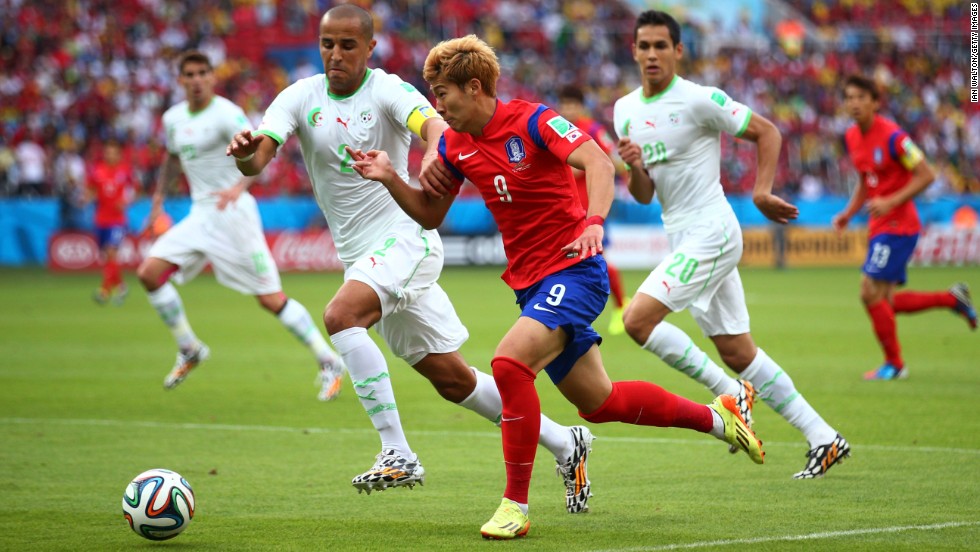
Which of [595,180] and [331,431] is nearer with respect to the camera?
[595,180]

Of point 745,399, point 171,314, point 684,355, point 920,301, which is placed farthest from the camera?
point 920,301

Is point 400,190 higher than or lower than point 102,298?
higher

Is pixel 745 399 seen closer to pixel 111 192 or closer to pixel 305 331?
pixel 305 331

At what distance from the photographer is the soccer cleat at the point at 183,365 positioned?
11664 mm

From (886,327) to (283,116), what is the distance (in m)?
6.91

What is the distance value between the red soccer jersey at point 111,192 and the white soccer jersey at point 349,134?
1735 cm

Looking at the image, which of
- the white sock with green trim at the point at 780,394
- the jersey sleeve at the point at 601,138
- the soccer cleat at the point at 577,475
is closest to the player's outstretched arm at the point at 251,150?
the soccer cleat at the point at 577,475

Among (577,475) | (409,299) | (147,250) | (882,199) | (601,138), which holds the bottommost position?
(147,250)

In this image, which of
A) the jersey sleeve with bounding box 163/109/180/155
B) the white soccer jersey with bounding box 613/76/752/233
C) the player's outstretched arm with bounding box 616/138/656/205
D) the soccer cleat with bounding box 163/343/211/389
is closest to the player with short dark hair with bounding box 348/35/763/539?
the player's outstretched arm with bounding box 616/138/656/205

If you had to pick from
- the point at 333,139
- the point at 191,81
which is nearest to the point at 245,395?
the point at 191,81

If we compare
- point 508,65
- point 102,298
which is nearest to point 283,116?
point 102,298

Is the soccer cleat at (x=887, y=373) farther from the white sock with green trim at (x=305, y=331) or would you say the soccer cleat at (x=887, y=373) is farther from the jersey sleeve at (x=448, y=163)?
the jersey sleeve at (x=448, y=163)

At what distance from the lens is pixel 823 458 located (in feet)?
24.4

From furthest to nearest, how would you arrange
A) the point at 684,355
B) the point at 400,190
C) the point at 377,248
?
1. the point at 684,355
2. the point at 377,248
3. the point at 400,190
